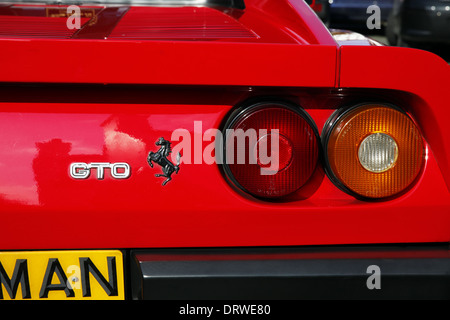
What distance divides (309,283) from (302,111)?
0.41 metres

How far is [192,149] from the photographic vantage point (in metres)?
1.26

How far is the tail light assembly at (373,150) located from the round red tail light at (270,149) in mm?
54

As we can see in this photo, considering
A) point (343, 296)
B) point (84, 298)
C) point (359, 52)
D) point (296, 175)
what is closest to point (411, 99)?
point (359, 52)

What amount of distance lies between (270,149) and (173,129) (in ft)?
0.77

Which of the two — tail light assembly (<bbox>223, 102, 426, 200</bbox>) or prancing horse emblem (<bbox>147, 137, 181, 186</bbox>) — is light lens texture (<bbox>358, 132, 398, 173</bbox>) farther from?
prancing horse emblem (<bbox>147, 137, 181, 186</bbox>)

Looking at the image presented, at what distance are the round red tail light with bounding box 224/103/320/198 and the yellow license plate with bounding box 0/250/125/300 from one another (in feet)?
1.20

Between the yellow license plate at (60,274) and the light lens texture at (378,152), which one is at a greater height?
the light lens texture at (378,152)

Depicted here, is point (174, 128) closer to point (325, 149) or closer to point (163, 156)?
point (163, 156)

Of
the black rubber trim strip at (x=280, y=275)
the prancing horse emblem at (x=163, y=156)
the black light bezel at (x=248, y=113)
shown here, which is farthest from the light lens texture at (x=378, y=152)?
the prancing horse emblem at (x=163, y=156)

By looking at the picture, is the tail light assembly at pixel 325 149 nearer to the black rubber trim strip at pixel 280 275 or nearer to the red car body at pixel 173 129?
the red car body at pixel 173 129

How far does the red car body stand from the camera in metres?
1.16

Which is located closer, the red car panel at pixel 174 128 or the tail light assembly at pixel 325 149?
the red car panel at pixel 174 128

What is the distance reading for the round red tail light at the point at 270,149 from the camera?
1.27m

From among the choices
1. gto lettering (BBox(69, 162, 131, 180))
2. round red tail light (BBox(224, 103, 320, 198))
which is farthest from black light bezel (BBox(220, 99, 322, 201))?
gto lettering (BBox(69, 162, 131, 180))
